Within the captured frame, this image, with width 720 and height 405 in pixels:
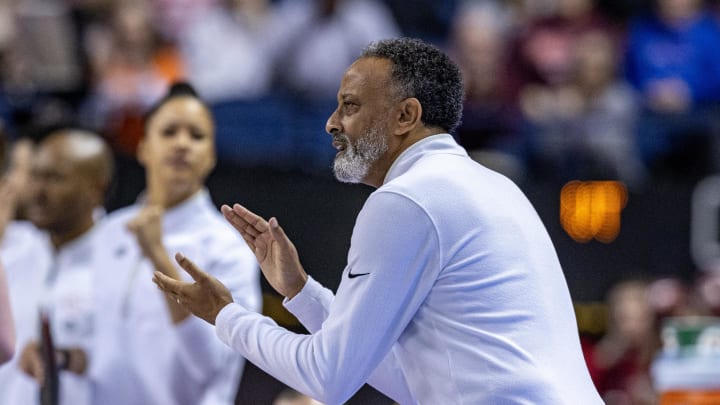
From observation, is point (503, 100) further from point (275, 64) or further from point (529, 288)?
point (529, 288)

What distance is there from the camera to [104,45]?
984 cm

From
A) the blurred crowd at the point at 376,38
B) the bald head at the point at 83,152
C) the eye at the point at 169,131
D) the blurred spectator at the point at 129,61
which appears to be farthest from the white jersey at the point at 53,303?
the blurred spectator at the point at 129,61

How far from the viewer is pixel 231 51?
393 inches

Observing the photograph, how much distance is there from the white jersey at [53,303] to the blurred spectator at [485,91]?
3194mm

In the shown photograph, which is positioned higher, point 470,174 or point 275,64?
point 470,174

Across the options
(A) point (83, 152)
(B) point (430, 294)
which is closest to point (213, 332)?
(A) point (83, 152)

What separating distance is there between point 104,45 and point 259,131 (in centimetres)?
184

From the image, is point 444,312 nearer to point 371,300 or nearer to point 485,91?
point 371,300

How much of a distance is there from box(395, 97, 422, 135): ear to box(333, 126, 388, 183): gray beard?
0.19 feet

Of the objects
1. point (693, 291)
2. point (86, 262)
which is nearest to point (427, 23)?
point (693, 291)

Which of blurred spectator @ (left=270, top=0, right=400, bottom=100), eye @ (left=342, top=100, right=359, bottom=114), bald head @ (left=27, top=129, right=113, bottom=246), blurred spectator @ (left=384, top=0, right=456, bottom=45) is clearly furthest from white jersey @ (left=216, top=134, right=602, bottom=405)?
blurred spectator @ (left=384, top=0, right=456, bottom=45)

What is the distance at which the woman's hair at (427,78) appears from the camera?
4.04 meters

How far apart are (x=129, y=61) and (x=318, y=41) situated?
1.33 meters

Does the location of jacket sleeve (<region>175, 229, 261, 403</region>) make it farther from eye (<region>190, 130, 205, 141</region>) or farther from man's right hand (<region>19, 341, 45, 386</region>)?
man's right hand (<region>19, 341, 45, 386</region>)
